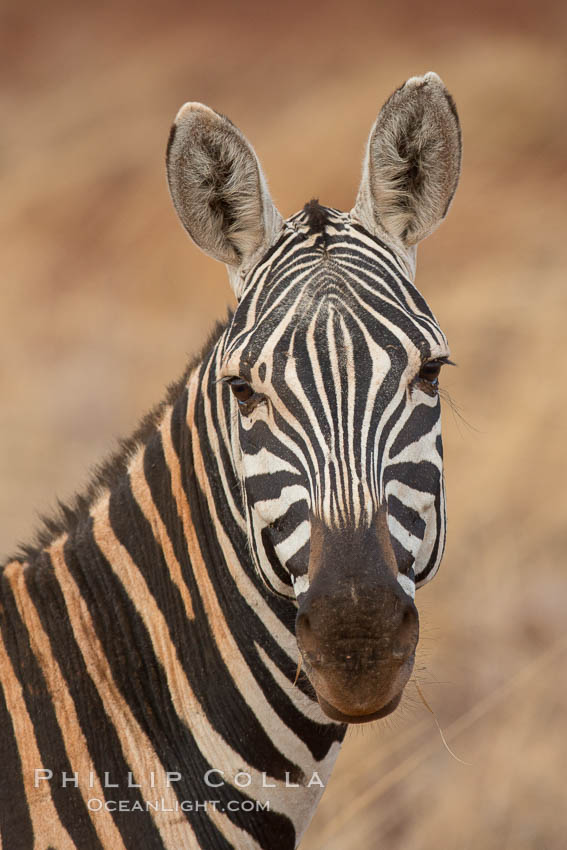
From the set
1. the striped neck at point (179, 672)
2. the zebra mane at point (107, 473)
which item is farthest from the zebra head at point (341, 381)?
the zebra mane at point (107, 473)

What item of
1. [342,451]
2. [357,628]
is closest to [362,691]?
[357,628]

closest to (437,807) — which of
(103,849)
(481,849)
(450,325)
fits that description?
(481,849)

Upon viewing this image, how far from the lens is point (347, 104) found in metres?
19.3

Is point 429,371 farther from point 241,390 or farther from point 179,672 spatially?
point 179,672

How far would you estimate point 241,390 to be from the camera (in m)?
3.16

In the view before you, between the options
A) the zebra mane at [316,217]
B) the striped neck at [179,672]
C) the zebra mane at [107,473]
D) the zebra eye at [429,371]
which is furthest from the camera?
the zebra mane at [107,473]

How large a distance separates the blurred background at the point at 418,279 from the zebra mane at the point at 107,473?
642 centimetres

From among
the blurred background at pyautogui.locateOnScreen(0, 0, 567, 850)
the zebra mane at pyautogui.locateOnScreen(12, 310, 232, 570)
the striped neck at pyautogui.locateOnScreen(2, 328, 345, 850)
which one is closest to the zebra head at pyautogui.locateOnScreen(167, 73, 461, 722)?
the striped neck at pyautogui.locateOnScreen(2, 328, 345, 850)

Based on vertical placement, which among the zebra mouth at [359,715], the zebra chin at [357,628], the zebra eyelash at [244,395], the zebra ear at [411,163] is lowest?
the zebra mouth at [359,715]

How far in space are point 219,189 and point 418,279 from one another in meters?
14.1

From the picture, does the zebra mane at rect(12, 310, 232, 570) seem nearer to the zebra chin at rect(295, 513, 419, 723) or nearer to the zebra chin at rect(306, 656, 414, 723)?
the zebra chin at rect(295, 513, 419, 723)

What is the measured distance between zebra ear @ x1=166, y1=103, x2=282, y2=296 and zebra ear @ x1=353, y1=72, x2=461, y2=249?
15.8 inches

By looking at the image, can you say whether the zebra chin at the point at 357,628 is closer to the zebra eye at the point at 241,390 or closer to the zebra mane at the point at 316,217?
the zebra eye at the point at 241,390

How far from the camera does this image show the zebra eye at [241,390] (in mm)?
3150
